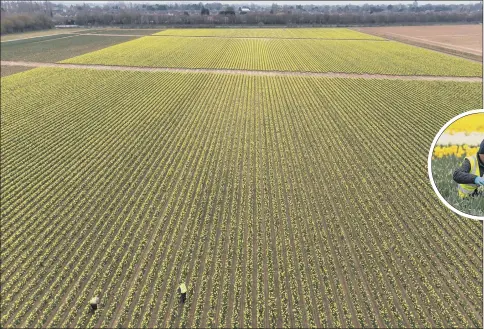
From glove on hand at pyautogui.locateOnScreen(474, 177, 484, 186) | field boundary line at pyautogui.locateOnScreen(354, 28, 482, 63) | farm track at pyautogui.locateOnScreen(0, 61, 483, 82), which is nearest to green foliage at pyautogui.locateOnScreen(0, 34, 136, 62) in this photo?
farm track at pyautogui.locateOnScreen(0, 61, 483, 82)

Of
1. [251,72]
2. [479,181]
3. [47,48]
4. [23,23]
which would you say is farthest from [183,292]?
[23,23]

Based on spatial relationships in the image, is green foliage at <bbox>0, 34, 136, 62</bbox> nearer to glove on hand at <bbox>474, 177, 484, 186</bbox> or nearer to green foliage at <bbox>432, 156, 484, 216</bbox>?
green foliage at <bbox>432, 156, 484, 216</bbox>

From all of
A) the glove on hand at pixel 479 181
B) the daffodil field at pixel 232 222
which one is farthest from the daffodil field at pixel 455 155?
the daffodil field at pixel 232 222

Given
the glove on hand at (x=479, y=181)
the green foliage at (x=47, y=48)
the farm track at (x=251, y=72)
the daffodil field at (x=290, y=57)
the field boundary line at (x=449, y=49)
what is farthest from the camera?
the green foliage at (x=47, y=48)

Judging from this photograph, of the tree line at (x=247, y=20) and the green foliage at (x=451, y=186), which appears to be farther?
the tree line at (x=247, y=20)

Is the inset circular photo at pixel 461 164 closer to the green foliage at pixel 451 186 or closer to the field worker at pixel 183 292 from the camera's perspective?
the green foliage at pixel 451 186

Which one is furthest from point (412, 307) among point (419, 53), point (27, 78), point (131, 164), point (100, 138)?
point (419, 53)

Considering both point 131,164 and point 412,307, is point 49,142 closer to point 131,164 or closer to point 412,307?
point 131,164

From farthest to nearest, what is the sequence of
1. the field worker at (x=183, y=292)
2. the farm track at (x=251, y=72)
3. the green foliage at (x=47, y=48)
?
1. the green foliage at (x=47, y=48)
2. the farm track at (x=251, y=72)
3. the field worker at (x=183, y=292)
